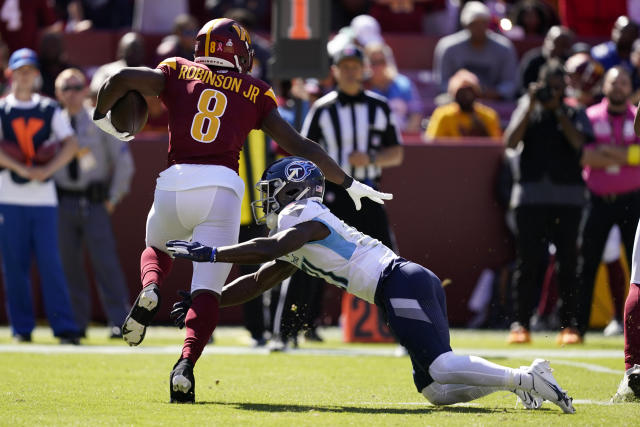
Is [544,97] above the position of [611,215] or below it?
above

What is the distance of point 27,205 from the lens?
10.5m

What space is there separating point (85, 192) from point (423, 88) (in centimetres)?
535

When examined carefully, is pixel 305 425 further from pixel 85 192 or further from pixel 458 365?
pixel 85 192

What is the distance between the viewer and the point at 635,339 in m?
6.75

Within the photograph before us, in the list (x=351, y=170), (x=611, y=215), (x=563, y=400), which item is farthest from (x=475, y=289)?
(x=563, y=400)

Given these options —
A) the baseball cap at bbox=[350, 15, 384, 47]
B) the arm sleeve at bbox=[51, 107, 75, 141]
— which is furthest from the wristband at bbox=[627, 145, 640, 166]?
the arm sleeve at bbox=[51, 107, 75, 141]

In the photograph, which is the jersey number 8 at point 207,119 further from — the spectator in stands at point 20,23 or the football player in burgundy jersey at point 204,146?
the spectator in stands at point 20,23

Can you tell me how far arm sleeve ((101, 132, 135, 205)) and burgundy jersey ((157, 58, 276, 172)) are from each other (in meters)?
4.66

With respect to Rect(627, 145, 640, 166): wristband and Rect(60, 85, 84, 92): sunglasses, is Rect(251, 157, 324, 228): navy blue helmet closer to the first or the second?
Rect(60, 85, 84, 92): sunglasses

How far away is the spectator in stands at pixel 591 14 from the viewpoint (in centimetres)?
1616

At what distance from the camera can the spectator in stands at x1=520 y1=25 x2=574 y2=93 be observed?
1400cm

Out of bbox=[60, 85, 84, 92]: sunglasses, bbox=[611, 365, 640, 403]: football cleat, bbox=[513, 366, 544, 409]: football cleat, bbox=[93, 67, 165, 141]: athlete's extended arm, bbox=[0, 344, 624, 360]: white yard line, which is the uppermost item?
bbox=[93, 67, 165, 141]: athlete's extended arm

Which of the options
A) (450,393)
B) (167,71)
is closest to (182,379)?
(450,393)

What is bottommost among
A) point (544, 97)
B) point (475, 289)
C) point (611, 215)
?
point (475, 289)
